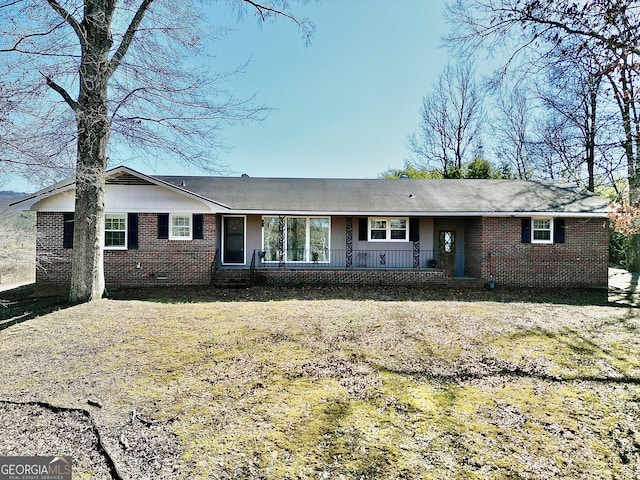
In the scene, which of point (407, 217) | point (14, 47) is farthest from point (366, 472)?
point (407, 217)

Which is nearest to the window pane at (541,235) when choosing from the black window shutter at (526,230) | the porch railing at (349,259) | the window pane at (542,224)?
the window pane at (542,224)

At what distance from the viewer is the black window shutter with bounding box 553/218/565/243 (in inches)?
495

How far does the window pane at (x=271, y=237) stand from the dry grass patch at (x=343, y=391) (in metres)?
6.14

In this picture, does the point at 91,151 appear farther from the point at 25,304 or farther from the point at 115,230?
the point at 25,304

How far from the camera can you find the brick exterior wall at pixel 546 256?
12.5 m

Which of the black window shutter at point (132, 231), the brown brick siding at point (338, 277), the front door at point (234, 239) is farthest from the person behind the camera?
the front door at point (234, 239)

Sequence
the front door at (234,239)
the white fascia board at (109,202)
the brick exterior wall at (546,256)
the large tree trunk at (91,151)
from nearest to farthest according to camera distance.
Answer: the large tree trunk at (91,151) → the white fascia board at (109,202) → the brick exterior wall at (546,256) → the front door at (234,239)

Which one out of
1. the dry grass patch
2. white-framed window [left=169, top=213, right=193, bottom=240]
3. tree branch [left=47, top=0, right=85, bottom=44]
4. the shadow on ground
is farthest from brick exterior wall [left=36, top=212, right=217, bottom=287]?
tree branch [left=47, top=0, right=85, bottom=44]

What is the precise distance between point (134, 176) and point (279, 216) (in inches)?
210

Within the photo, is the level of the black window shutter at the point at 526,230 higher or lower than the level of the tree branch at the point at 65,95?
lower

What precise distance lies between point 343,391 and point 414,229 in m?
10.3

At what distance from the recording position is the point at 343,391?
4285mm

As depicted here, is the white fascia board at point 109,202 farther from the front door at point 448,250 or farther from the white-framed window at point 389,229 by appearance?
the front door at point 448,250

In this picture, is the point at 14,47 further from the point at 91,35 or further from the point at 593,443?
the point at 593,443
